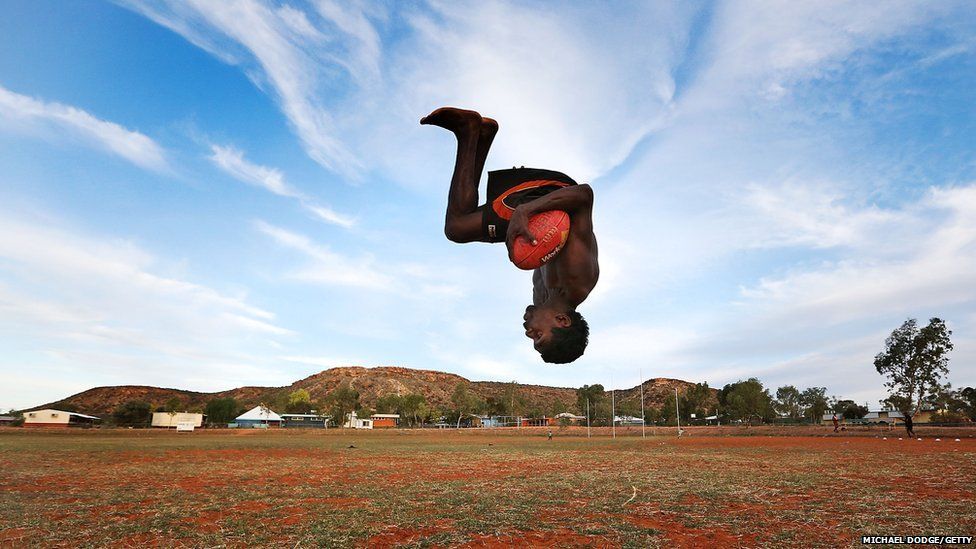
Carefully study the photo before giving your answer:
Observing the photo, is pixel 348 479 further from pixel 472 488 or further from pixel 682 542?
pixel 682 542

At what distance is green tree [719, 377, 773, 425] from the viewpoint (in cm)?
8638

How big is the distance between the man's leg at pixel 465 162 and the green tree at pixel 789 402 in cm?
12055

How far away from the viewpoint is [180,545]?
6992mm

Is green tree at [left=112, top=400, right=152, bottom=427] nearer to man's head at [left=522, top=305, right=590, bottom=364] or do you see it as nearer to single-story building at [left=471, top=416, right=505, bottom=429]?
single-story building at [left=471, top=416, right=505, bottom=429]

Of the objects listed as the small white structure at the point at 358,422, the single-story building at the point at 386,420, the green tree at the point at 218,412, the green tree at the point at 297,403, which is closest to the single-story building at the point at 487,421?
the single-story building at the point at 386,420

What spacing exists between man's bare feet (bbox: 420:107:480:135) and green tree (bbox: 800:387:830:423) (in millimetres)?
113804

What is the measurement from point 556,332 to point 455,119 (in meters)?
1.50

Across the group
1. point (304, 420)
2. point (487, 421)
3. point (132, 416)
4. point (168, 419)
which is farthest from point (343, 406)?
point (487, 421)

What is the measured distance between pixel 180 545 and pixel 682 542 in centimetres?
A: 639

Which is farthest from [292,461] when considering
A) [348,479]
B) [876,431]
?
[876,431]

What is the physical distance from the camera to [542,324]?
345 centimetres

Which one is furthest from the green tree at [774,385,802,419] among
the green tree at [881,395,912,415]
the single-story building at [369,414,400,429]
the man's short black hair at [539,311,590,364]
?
the man's short black hair at [539,311,590,364]

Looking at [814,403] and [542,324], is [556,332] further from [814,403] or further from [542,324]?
[814,403]

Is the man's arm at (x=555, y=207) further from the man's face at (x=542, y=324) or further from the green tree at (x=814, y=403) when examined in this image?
the green tree at (x=814, y=403)
